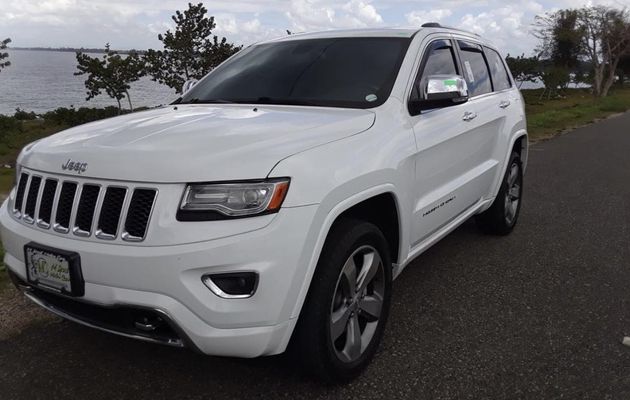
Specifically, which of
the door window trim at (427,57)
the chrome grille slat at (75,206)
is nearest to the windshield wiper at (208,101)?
the door window trim at (427,57)

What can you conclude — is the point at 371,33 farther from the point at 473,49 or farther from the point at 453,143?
the point at 473,49

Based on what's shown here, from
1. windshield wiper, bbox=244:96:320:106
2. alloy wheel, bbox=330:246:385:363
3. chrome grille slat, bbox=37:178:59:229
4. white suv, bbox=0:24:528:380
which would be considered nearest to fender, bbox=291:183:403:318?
white suv, bbox=0:24:528:380

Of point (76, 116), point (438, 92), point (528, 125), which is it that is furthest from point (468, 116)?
point (76, 116)

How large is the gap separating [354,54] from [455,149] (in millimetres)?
922

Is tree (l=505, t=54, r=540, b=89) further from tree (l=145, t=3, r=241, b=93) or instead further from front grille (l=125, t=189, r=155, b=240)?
front grille (l=125, t=189, r=155, b=240)

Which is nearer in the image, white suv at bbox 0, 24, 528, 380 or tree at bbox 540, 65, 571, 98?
white suv at bbox 0, 24, 528, 380

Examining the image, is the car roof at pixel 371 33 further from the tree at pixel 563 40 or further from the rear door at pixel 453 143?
the tree at pixel 563 40

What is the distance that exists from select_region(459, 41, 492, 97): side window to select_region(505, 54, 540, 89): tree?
181 feet

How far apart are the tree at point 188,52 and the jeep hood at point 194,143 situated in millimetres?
18220

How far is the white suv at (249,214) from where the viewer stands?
2.28 metres

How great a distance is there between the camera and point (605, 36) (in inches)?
1689

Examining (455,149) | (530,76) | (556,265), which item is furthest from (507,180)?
(530,76)

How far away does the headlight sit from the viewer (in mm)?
2291

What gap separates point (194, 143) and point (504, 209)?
3.44 m
